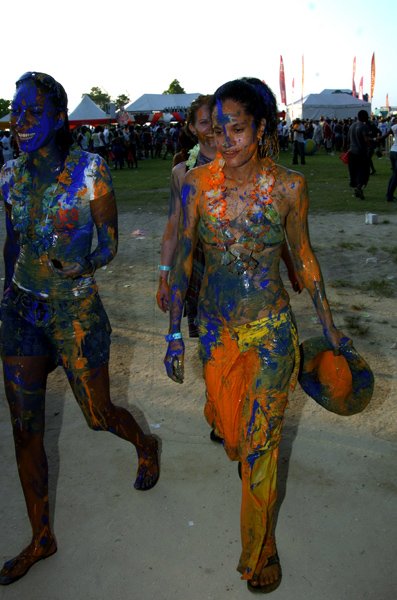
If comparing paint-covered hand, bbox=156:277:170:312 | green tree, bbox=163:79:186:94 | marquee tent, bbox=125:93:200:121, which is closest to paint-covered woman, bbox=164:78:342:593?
paint-covered hand, bbox=156:277:170:312

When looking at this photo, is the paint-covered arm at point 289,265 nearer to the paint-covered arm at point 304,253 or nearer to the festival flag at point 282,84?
the paint-covered arm at point 304,253

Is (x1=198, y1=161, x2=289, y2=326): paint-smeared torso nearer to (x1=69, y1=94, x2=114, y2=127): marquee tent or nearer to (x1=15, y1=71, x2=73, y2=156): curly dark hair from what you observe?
(x1=15, y1=71, x2=73, y2=156): curly dark hair

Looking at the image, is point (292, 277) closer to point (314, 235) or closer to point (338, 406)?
point (338, 406)

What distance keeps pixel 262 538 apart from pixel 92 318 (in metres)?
1.23

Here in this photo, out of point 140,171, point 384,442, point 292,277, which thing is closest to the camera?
point 292,277

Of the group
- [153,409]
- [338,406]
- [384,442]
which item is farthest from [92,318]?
[384,442]

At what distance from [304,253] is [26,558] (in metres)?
1.90

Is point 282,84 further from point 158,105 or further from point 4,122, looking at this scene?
point 4,122

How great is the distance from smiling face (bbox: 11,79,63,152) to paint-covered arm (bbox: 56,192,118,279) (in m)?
0.37

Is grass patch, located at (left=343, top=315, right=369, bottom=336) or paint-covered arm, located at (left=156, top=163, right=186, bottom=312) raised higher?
paint-covered arm, located at (left=156, top=163, right=186, bottom=312)

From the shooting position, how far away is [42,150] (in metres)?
2.78

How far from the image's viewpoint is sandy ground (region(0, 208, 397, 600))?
2.74m

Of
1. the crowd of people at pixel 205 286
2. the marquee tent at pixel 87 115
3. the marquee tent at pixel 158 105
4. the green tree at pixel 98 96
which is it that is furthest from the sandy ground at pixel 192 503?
the green tree at pixel 98 96

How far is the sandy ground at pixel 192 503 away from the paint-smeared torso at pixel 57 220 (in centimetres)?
127
